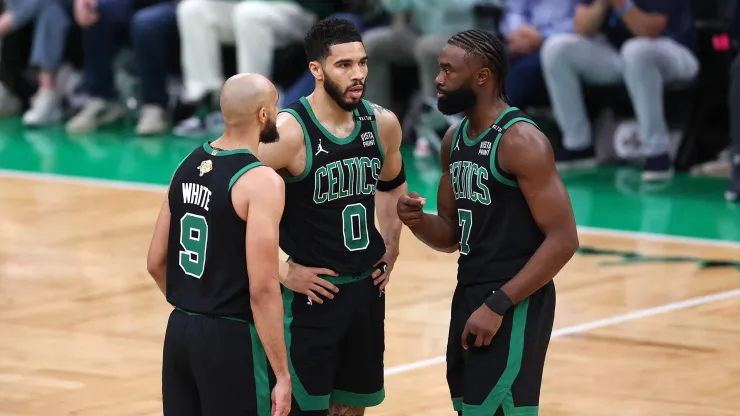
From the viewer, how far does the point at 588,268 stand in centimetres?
826

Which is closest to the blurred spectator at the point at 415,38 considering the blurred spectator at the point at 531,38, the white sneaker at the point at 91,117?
the blurred spectator at the point at 531,38

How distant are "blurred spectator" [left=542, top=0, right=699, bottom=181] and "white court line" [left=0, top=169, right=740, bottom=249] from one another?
173 cm

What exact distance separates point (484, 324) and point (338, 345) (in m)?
0.67

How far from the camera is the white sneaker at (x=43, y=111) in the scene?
47.0ft

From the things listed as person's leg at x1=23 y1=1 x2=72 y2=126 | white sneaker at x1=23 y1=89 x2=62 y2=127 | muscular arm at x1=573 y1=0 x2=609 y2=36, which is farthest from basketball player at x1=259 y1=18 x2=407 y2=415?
white sneaker at x1=23 y1=89 x2=62 y2=127

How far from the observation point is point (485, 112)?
14.3 feet

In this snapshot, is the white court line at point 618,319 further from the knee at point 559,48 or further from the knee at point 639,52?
the knee at point 559,48

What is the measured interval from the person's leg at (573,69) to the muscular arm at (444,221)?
6506 millimetres

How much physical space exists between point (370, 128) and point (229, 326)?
1.05 metres

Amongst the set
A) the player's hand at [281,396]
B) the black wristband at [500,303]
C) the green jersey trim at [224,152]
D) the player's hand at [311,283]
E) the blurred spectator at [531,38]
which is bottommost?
the blurred spectator at [531,38]

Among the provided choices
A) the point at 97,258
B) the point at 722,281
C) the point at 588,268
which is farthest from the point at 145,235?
the point at 722,281

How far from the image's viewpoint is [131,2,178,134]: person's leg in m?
13.4

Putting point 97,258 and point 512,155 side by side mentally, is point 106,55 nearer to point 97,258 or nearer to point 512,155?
point 97,258

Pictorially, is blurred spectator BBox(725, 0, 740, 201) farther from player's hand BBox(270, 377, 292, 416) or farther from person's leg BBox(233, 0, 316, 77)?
player's hand BBox(270, 377, 292, 416)
